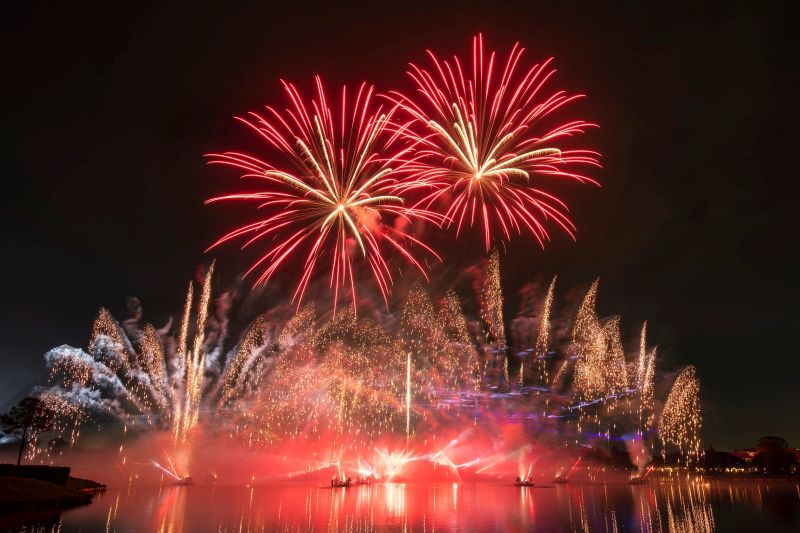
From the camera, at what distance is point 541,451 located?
119 metres

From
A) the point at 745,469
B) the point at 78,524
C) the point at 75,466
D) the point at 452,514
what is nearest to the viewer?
the point at 78,524

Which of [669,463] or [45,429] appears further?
[669,463]

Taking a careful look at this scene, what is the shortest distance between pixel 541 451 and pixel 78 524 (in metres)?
105

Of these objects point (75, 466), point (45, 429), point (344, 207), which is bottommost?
point (75, 466)

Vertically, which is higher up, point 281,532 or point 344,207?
point 344,207

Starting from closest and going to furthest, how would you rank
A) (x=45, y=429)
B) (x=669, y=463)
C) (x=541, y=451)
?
(x=45, y=429), (x=541, y=451), (x=669, y=463)

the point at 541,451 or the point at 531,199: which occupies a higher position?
the point at 531,199

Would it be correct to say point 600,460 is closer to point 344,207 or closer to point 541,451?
point 541,451

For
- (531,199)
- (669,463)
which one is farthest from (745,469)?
(531,199)

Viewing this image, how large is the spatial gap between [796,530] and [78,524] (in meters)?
41.9

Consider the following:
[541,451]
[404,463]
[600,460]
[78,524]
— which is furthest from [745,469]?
[78,524]

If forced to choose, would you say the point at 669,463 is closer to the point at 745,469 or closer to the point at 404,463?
the point at 745,469

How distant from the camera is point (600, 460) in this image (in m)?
152

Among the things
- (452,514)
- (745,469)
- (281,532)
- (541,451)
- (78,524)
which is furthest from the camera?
(745,469)
